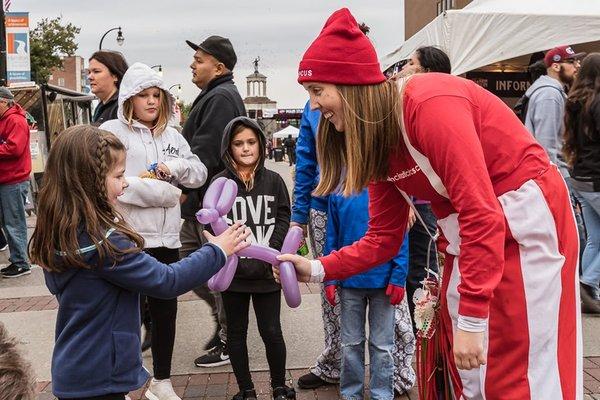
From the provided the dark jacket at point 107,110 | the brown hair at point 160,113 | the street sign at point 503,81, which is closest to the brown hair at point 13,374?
the brown hair at point 160,113

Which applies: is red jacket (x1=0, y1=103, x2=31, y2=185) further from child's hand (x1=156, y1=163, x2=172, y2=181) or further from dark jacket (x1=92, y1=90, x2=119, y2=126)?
child's hand (x1=156, y1=163, x2=172, y2=181)

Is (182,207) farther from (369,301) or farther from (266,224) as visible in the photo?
(369,301)

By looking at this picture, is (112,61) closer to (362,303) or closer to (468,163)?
(362,303)

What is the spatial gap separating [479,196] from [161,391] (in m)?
2.53

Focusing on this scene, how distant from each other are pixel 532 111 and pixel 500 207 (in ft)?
13.1

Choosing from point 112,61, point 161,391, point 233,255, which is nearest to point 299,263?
point 233,255

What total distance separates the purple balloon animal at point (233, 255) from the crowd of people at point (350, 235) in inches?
2.7

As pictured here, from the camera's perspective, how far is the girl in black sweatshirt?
371cm

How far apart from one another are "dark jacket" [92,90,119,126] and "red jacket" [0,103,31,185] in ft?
9.22

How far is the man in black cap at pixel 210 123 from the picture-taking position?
14.2ft

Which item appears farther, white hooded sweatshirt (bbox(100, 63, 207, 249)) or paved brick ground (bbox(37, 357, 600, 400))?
paved brick ground (bbox(37, 357, 600, 400))

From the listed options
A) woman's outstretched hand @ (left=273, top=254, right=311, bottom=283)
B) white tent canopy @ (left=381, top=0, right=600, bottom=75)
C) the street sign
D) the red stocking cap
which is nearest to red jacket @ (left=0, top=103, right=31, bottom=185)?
white tent canopy @ (left=381, top=0, right=600, bottom=75)

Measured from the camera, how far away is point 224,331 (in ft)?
14.4

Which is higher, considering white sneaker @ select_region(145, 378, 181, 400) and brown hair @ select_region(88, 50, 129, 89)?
brown hair @ select_region(88, 50, 129, 89)
